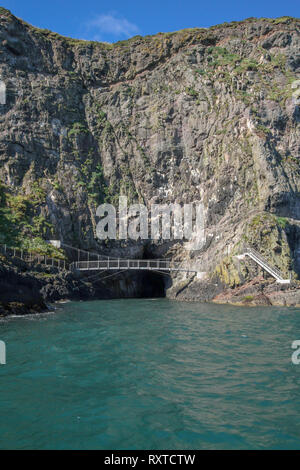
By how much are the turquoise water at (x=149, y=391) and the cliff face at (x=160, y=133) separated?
76.6ft

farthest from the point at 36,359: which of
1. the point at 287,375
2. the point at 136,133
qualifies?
the point at 136,133

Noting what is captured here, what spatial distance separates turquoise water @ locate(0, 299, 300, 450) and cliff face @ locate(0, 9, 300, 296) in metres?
23.3

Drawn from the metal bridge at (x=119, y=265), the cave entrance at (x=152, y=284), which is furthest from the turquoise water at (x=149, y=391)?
the cave entrance at (x=152, y=284)

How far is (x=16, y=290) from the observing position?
2352 centimetres

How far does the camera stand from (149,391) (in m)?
8.72

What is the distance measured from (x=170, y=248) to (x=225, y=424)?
39.3 metres

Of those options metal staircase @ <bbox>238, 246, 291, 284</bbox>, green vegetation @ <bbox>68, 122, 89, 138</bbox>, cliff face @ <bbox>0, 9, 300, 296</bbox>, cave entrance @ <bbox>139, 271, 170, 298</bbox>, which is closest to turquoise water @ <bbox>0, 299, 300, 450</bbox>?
metal staircase @ <bbox>238, 246, 291, 284</bbox>

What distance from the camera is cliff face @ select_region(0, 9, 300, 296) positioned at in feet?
132

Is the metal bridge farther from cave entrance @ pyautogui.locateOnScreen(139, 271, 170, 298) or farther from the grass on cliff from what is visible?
the grass on cliff

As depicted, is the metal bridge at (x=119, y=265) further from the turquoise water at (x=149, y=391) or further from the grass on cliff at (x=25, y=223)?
the turquoise water at (x=149, y=391)

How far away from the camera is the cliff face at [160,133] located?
132 ft

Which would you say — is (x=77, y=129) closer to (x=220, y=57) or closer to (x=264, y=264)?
(x=220, y=57)

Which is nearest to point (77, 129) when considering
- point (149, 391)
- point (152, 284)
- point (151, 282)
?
point (151, 282)

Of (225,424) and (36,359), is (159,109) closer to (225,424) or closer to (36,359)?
(36,359)
